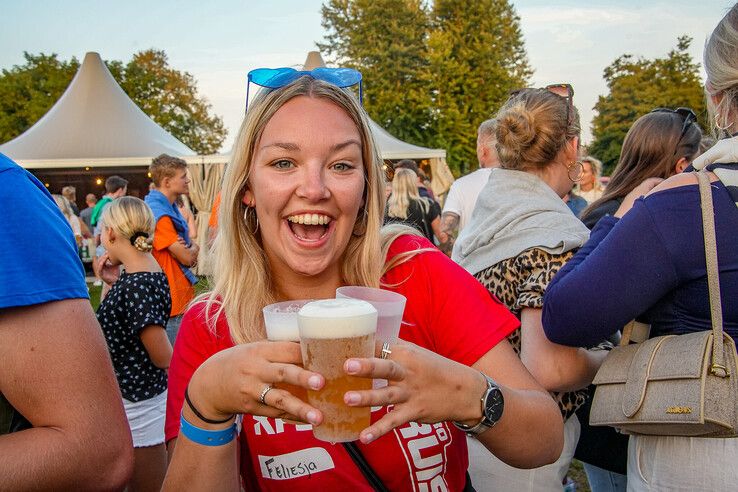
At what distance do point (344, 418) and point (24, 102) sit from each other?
45548 millimetres

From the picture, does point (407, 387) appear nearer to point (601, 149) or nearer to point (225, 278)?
point (225, 278)

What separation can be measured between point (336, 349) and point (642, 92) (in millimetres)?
48353

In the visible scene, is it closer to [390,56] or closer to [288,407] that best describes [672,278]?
[288,407]

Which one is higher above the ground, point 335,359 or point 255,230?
point 255,230

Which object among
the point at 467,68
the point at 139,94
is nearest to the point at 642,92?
the point at 467,68

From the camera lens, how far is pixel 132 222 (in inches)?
144

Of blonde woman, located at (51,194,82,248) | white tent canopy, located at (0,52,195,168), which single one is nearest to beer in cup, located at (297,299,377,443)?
blonde woman, located at (51,194,82,248)

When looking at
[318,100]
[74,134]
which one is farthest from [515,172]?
[74,134]

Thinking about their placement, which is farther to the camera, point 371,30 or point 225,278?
point 371,30

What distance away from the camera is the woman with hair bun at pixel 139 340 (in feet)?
10.8

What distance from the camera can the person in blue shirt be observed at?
4.00 feet

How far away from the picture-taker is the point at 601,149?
139ft

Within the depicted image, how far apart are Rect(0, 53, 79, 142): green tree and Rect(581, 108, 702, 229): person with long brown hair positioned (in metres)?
42.2

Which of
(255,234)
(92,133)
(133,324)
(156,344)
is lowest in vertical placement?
(156,344)
